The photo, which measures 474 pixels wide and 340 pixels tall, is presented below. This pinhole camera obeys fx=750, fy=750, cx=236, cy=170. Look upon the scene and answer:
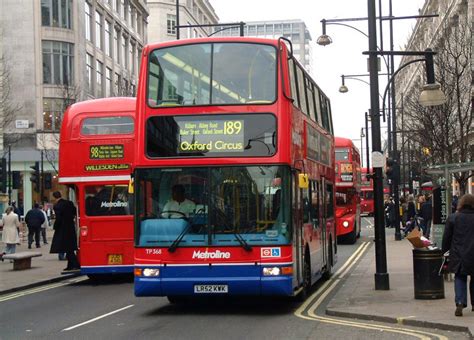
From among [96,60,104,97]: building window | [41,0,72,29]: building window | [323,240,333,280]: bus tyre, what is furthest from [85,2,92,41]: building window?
[323,240,333,280]: bus tyre

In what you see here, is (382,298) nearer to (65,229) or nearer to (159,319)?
(159,319)

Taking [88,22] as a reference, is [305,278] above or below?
below

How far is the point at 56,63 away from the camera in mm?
55250

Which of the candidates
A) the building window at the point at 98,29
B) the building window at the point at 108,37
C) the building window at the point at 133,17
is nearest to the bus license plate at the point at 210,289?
the building window at the point at 98,29

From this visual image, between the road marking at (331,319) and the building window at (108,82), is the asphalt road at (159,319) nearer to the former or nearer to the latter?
the road marking at (331,319)

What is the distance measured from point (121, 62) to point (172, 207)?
60.7 m

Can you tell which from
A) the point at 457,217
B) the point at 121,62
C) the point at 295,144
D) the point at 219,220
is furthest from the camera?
the point at 121,62

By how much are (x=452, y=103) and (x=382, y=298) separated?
1780cm

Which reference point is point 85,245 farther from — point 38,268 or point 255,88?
point 255,88

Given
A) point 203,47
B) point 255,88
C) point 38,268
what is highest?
point 203,47

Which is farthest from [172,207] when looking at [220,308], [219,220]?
[220,308]

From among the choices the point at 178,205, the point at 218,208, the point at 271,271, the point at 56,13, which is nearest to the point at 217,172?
the point at 218,208

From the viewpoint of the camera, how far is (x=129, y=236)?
57.4 ft

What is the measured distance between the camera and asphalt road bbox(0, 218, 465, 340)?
397 inches
